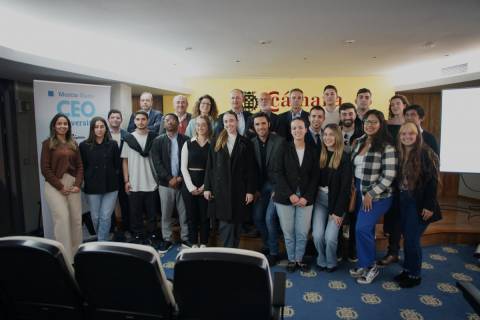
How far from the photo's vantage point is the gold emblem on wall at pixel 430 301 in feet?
8.91

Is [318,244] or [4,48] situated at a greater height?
[4,48]

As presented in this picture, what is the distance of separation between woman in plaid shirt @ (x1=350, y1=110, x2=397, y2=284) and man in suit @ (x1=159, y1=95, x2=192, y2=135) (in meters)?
2.31

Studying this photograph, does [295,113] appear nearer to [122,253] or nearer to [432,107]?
[122,253]

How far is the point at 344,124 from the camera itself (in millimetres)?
3645

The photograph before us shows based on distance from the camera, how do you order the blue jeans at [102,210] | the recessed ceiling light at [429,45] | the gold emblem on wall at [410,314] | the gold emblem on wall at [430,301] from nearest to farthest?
the gold emblem on wall at [410,314]
the gold emblem on wall at [430,301]
the blue jeans at [102,210]
the recessed ceiling light at [429,45]

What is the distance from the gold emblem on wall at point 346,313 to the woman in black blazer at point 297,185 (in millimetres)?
758

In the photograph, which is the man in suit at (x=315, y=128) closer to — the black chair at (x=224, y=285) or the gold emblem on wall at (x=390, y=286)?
the gold emblem on wall at (x=390, y=286)

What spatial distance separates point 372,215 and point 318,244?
0.63 meters

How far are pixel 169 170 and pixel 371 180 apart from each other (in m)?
2.19

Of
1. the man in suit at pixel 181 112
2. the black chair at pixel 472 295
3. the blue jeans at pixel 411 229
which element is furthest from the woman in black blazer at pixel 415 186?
the man in suit at pixel 181 112

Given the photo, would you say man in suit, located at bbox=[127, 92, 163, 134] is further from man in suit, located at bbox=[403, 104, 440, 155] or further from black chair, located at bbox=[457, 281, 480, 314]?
black chair, located at bbox=[457, 281, 480, 314]

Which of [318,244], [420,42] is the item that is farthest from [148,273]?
[420,42]

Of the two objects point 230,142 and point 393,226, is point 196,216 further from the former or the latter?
point 393,226

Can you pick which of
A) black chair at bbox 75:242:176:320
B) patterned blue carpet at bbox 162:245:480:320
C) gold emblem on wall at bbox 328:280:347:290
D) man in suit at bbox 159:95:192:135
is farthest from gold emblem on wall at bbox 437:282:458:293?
man in suit at bbox 159:95:192:135
